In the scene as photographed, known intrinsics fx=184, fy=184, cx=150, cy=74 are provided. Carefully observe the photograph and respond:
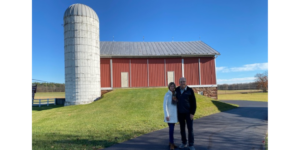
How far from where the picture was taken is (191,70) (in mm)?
21328

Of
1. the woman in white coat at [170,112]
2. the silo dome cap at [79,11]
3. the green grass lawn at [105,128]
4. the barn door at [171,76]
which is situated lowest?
the green grass lawn at [105,128]

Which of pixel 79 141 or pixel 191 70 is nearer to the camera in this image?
pixel 79 141

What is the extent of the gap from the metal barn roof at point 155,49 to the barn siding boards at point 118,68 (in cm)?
68

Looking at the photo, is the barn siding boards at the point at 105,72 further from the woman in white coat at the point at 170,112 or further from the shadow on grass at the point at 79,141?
the woman in white coat at the point at 170,112

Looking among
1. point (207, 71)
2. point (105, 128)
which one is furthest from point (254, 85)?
point (105, 128)

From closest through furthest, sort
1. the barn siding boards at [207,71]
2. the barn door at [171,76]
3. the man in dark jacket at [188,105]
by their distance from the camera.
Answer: the man in dark jacket at [188,105] → the barn door at [171,76] → the barn siding boards at [207,71]

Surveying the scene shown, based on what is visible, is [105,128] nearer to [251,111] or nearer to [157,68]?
[251,111]

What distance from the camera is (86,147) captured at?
5.14 metres

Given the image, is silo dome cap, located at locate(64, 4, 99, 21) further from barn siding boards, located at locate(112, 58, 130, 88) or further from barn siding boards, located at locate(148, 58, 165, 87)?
barn siding boards, located at locate(148, 58, 165, 87)

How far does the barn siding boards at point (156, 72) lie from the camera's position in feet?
68.8

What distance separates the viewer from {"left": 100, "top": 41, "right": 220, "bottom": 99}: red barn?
20.5m

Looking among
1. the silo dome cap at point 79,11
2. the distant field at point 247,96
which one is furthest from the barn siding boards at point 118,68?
the distant field at point 247,96

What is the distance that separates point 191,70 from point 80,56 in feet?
39.7

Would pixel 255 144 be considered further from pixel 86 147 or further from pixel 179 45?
pixel 179 45
